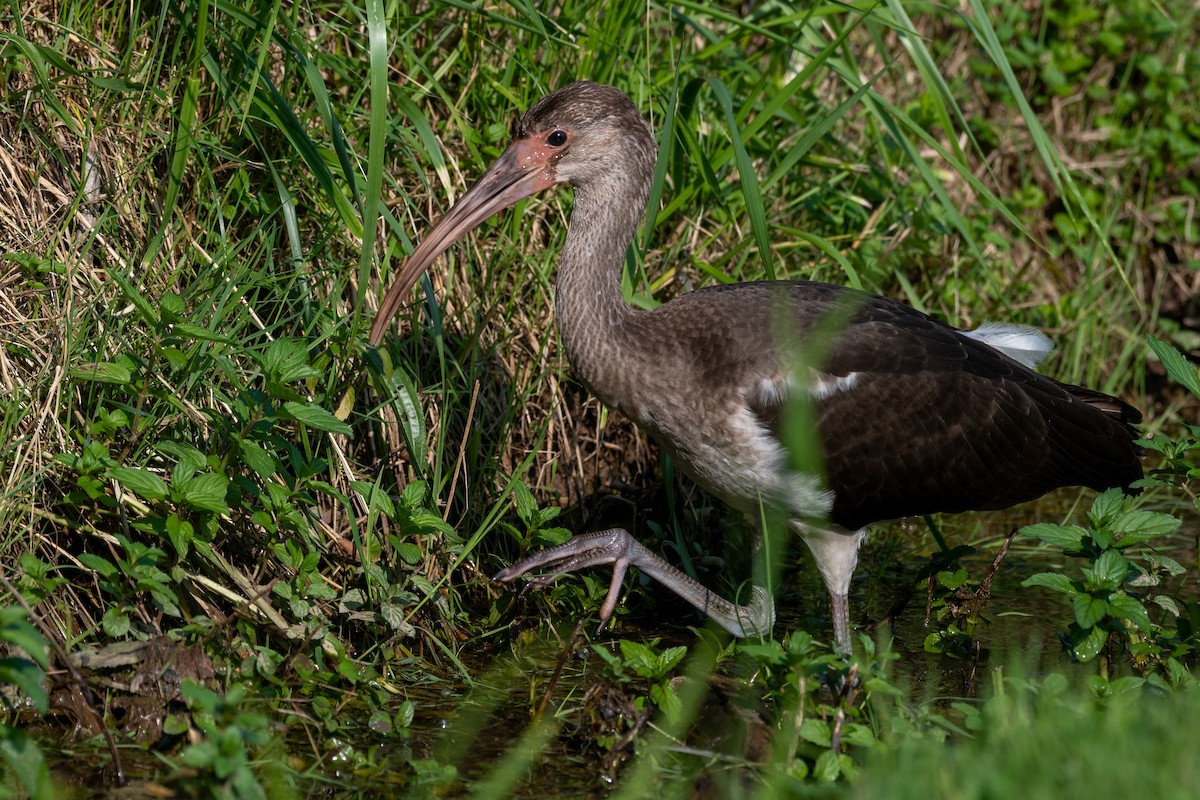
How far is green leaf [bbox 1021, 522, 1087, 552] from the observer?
384 cm

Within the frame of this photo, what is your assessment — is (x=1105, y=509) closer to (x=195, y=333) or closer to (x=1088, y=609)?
(x=1088, y=609)

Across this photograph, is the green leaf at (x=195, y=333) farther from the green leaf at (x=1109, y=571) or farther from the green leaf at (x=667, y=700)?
the green leaf at (x=1109, y=571)

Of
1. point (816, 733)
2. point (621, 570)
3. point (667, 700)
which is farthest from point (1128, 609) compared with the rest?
point (621, 570)

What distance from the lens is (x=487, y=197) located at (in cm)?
450

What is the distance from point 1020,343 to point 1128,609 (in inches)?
61.4

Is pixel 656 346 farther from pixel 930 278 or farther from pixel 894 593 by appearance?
pixel 930 278

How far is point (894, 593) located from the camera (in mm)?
5285

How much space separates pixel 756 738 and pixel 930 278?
10.4ft

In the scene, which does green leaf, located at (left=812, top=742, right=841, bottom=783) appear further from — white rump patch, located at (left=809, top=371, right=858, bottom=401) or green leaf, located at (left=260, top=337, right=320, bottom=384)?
Answer: green leaf, located at (left=260, top=337, right=320, bottom=384)

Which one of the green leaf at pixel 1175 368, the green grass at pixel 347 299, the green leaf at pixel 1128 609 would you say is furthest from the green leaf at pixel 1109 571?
the green leaf at pixel 1175 368

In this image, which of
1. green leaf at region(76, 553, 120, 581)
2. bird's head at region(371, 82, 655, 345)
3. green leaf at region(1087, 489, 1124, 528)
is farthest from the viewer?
bird's head at region(371, 82, 655, 345)

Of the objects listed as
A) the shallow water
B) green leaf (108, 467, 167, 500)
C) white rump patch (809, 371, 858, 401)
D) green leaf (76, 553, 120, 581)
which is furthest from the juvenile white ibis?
green leaf (76, 553, 120, 581)

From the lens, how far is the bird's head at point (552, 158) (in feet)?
14.7

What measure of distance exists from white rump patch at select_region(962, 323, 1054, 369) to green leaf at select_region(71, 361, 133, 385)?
302 cm
